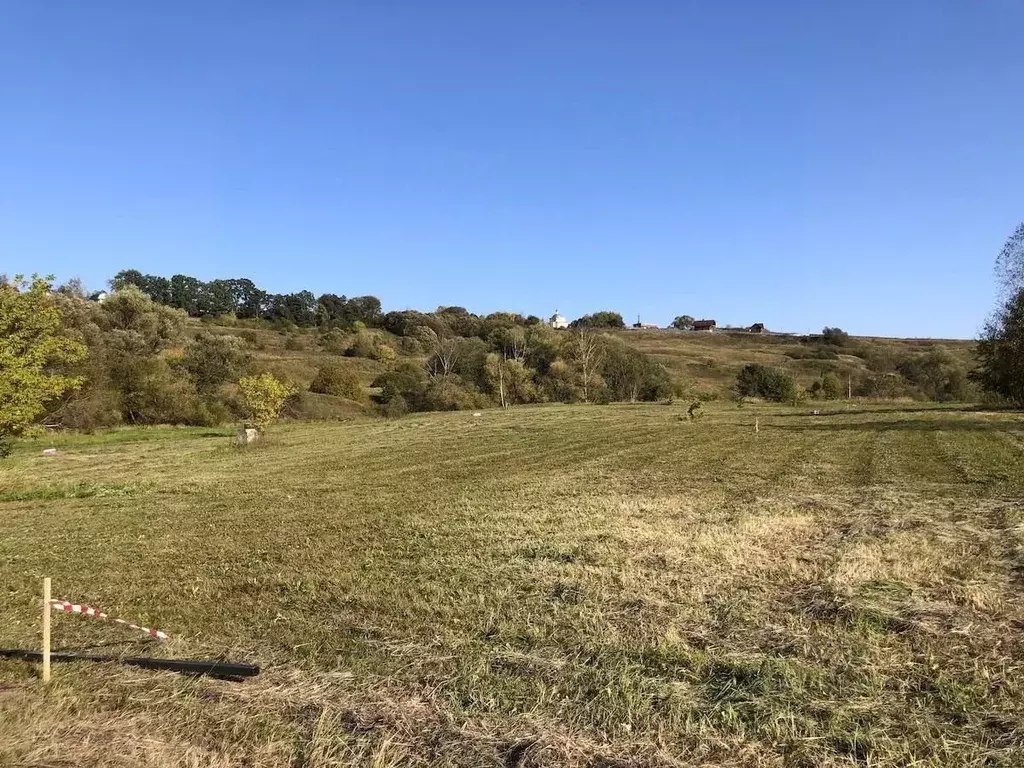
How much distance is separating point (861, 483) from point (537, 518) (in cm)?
881

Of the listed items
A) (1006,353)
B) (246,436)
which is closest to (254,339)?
(246,436)

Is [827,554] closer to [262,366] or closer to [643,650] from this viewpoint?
[643,650]

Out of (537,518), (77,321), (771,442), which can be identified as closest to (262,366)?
(77,321)

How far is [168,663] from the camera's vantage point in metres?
6.00

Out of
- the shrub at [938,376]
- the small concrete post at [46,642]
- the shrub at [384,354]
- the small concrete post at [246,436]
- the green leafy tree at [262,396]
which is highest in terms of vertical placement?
the shrub at [384,354]

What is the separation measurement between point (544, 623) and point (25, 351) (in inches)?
827

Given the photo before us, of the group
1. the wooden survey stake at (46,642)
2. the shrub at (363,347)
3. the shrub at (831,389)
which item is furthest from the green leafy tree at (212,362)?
the shrub at (831,389)

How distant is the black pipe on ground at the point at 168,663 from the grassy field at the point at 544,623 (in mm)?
137

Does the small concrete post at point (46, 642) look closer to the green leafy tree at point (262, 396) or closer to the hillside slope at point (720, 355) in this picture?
the green leafy tree at point (262, 396)

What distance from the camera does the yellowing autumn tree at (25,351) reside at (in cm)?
1908

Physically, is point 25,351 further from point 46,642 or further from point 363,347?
point 363,347

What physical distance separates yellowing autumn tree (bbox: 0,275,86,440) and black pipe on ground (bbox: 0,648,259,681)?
15447 mm

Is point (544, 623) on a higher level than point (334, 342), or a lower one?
lower

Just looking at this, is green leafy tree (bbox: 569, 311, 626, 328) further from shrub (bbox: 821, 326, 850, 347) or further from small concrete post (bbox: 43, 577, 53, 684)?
small concrete post (bbox: 43, 577, 53, 684)
